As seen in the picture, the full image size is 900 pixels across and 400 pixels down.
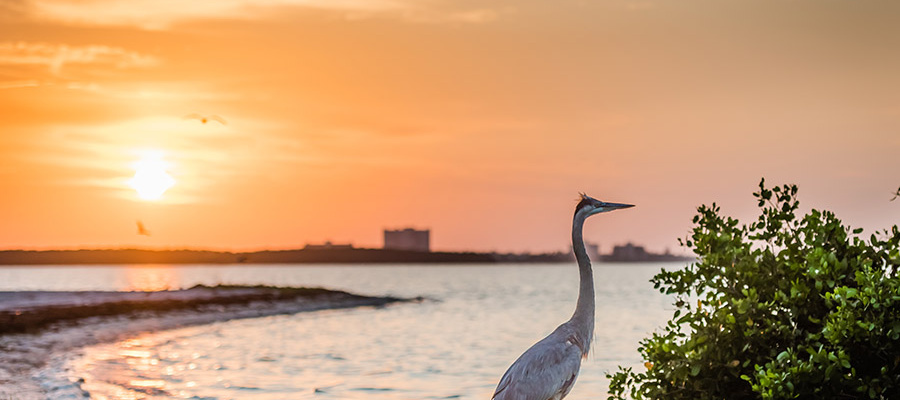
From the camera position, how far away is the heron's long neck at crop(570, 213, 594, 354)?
11672mm

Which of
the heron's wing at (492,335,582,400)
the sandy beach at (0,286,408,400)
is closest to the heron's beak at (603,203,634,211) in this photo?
the heron's wing at (492,335,582,400)

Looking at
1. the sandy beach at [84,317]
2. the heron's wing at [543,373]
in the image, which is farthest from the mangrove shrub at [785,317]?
the sandy beach at [84,317]

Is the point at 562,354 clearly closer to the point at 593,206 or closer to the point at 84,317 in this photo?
the point at 593,206

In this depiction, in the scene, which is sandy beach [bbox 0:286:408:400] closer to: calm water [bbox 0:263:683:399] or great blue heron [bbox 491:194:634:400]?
calm water [bbox 0:263:683:399]

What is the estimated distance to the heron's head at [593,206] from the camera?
38.6ft

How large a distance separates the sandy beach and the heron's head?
436 inches

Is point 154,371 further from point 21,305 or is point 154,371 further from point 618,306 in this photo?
point 618,306

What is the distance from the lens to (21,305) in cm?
3634

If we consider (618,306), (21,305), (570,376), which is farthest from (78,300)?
(570,376)

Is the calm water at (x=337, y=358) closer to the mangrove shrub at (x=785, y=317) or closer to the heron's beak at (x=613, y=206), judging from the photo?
the heron's beak at (x=613, y=206)

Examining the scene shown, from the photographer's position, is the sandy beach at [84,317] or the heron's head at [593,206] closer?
the heron's head at [593,206]

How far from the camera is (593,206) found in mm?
11820

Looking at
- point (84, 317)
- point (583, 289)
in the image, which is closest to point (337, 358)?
point (84, 317)

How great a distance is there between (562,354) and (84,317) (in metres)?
27.6
